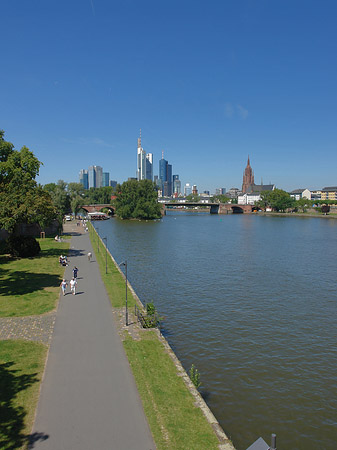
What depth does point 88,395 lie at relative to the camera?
40.1 ft

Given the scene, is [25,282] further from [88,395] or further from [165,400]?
[165,400]

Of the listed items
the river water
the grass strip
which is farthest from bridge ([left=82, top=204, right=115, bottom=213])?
the grass strip

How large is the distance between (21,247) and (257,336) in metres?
30.4

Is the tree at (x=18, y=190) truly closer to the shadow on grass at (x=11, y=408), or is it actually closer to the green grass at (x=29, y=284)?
the green grass at (x=29, y=284)

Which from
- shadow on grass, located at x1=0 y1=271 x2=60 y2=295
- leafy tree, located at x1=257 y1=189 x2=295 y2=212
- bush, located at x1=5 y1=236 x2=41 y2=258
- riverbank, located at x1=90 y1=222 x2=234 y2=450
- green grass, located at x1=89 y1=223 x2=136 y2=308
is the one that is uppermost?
leafy tree, located at x1=257 y1=189 x2=295 y2=212

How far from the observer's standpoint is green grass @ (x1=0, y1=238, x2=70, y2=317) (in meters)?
21.9

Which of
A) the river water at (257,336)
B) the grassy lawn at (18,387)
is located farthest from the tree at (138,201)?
the grassy lawn at (18,387)

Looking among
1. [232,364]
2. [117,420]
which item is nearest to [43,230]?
[232,364]

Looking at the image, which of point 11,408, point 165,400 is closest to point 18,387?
point 11,408

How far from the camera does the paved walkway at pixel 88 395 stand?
995 centimetres

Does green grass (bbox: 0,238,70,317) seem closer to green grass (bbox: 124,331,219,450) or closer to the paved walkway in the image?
the paved walkway

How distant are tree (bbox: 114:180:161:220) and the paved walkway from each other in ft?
330

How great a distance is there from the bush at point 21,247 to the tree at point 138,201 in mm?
78386

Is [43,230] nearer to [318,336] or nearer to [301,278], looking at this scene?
[301,278]
